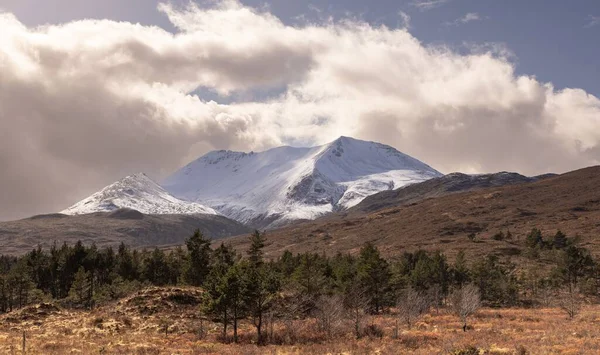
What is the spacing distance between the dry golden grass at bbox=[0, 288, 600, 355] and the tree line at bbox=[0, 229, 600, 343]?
2.87 m

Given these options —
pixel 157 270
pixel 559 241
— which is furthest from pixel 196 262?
pixel 559 241

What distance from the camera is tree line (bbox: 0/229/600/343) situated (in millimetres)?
56625

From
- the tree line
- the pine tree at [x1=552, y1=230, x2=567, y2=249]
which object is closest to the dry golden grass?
the tree line

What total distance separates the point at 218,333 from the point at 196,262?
3721cm

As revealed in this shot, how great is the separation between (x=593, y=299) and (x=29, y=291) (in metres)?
111

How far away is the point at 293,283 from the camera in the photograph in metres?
77.7

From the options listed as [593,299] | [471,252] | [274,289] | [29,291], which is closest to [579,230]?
[471,252]

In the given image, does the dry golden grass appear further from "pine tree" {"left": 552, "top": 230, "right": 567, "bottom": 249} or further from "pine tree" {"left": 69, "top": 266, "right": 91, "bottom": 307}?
"pine tree" {"left": 552, "top": 230, "right": 567, "bottom": 249}

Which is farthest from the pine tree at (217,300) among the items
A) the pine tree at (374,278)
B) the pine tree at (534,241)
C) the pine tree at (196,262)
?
the pine tree at (534,241)

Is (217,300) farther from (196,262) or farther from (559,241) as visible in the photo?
(559,241)

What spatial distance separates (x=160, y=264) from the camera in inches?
4427

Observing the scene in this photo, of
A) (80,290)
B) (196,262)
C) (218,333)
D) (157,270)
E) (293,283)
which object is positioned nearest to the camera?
(218,333)

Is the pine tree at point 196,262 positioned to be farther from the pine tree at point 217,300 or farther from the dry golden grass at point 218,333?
the pine tree at point 217,300

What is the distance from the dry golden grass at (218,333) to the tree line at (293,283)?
9.41 ft
